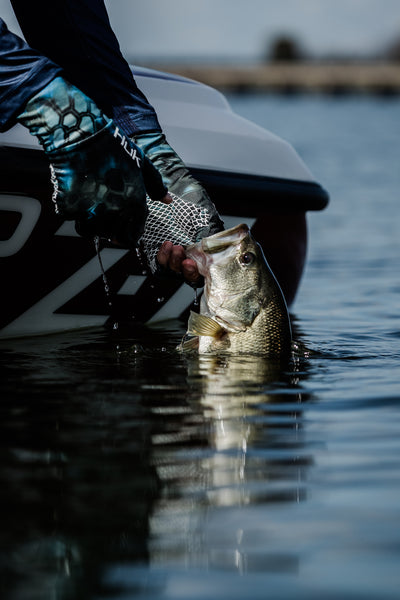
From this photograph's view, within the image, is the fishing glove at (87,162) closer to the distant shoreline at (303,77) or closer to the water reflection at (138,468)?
the water reflection at (138,468)

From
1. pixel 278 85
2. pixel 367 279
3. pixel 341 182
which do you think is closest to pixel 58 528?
pixel 367 279

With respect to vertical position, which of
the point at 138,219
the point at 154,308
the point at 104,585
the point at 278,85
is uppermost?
the point at 278,85

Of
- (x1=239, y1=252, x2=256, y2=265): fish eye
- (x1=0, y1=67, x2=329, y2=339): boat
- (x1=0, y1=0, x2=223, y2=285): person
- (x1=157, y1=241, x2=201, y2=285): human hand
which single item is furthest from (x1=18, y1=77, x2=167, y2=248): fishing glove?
(x1=0, y1=67, x2=329, y2=339): boat

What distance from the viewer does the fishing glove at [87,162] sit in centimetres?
408

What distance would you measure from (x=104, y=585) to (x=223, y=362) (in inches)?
104

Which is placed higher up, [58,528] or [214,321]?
[214,321]

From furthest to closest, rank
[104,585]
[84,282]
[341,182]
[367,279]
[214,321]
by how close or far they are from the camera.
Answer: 1. [341,182]
2. [367,279]
3. [84,282]
4. [214,321]
5. [104,585]

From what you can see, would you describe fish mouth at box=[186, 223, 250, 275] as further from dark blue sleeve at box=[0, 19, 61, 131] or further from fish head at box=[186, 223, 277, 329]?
dark blue sleeve at box=[0, 19, 61, 131]

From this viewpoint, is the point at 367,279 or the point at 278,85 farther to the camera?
the point at 278,85

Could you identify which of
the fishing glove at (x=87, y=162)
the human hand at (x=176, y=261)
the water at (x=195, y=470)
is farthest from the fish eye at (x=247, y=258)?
the fishing glove at (x=87, y=162)

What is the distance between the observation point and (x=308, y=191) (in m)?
7.26

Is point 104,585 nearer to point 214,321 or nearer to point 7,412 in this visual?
point 7,412

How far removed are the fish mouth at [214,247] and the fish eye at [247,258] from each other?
5 centimetres

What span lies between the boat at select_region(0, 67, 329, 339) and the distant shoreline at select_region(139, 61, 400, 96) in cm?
7120
